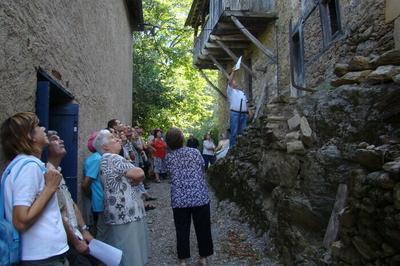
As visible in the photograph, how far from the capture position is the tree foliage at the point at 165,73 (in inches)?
691

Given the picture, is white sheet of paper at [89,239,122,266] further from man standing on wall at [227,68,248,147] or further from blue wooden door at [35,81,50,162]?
man standing on wall at [227,68,248,147]

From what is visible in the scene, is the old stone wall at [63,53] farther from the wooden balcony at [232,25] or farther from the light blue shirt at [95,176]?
the wooden balcony at [232,25]

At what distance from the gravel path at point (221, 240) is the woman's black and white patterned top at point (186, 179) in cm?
106

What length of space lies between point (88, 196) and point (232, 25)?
9.70 m

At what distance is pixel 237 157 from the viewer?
8383mm

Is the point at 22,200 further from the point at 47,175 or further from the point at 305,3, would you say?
the point at 305,3

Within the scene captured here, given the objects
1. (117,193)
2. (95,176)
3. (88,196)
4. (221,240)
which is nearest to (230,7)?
(221,240)

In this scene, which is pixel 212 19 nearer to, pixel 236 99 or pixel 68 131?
pixel 236 99

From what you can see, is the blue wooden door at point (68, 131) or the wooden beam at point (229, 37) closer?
the blue wooden door at point (68, 131)

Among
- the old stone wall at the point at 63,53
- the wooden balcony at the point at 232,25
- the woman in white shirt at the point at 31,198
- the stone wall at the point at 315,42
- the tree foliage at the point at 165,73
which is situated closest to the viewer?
the woman in white shirt at the point at 31,198

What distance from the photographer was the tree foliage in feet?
57.6

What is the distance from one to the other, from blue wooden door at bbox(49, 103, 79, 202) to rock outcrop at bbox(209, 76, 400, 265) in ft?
8.58

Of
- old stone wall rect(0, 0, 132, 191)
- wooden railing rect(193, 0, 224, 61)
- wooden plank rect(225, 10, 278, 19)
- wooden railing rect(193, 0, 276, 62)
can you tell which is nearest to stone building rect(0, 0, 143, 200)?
old stone wall rect(0, 0, 132, 191)

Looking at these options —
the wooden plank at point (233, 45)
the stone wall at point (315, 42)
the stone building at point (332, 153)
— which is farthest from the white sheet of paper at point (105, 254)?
the wooden plank at point (233, 45)
